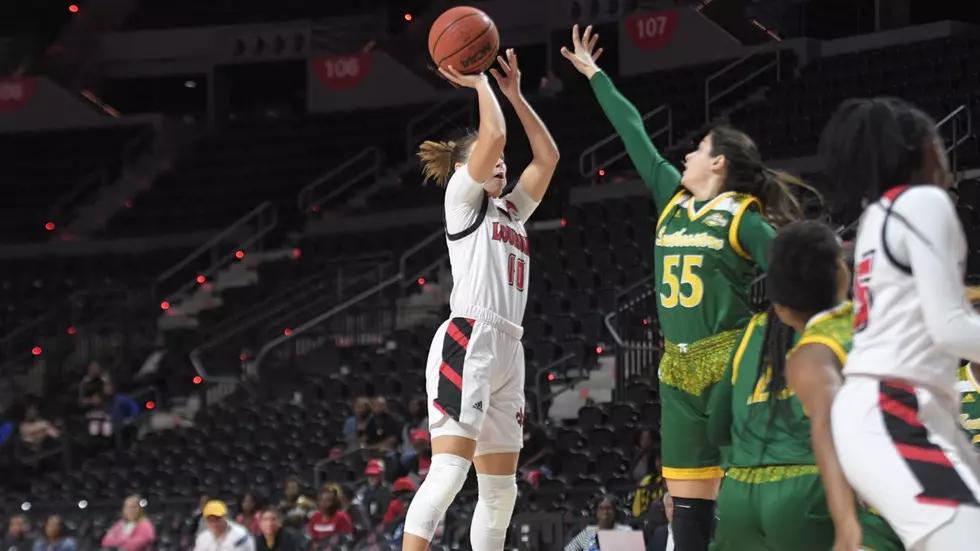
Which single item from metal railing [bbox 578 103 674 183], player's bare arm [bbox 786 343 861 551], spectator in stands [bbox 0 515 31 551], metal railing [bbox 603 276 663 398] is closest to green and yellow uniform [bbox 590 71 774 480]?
player's bare arm [bbox 786 343 861 551]

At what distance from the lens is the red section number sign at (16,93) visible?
78.1 feet

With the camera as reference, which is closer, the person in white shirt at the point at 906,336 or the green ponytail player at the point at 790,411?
the person in white shirt at the point at 906,336

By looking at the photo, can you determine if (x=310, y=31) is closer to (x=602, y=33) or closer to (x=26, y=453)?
(x=602, y=33)

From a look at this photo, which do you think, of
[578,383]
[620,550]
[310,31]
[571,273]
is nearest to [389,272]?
[571,273]

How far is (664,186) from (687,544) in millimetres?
1310

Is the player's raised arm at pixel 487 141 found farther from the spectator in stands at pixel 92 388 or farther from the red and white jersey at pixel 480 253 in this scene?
the spectator in stands at pixel 92 388

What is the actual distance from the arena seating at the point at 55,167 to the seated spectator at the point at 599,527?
14.9m

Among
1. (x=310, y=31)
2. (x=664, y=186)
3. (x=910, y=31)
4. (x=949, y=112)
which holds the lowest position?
(x=664, y=186)

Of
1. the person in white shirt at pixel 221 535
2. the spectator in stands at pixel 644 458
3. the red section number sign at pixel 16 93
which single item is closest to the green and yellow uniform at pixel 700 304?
the spectator in stands at pixel 644 458

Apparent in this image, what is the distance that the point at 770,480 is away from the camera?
3.67m

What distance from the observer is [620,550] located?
661cm

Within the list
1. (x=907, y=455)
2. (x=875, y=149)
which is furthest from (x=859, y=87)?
(x=907, y=455)

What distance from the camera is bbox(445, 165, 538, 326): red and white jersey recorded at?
5.40 metres

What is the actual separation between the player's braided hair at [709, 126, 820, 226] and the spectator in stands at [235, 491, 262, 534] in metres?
7.47
